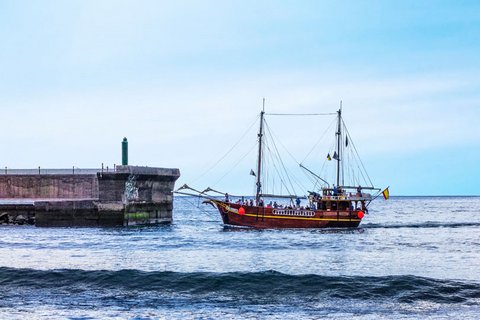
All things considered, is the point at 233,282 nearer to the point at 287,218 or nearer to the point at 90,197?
the point at 90,197

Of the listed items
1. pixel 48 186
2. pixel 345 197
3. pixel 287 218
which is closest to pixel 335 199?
pixel 345 197

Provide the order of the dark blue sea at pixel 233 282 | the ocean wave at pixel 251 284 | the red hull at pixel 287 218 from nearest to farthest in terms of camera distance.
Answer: the dark blue sea at pixel 233 282 → the ocean wave at pixel 251 284 → the red hull at pixel 287 218

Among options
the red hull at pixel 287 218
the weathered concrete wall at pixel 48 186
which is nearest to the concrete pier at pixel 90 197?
the weathered concrete wall at pixel 48 186

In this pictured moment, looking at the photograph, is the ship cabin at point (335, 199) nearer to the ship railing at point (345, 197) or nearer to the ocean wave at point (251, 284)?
the ship railing at point (345, 197)

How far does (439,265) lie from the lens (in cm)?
3077

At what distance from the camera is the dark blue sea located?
18.5m

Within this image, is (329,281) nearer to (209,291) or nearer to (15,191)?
(209,291)

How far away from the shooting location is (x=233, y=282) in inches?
922

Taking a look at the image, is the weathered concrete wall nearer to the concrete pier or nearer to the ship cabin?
the concrete pier

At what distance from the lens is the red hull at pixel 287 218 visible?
57.8 metres

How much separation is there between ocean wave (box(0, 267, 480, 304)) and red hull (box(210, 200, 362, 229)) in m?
32.9

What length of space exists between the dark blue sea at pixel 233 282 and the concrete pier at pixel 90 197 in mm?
10603

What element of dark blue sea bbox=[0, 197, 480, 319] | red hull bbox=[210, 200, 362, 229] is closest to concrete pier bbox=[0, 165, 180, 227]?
red hull bbox=[210, 200, 362, 229]

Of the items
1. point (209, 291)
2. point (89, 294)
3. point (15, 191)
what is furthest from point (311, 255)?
point (15, 191)
